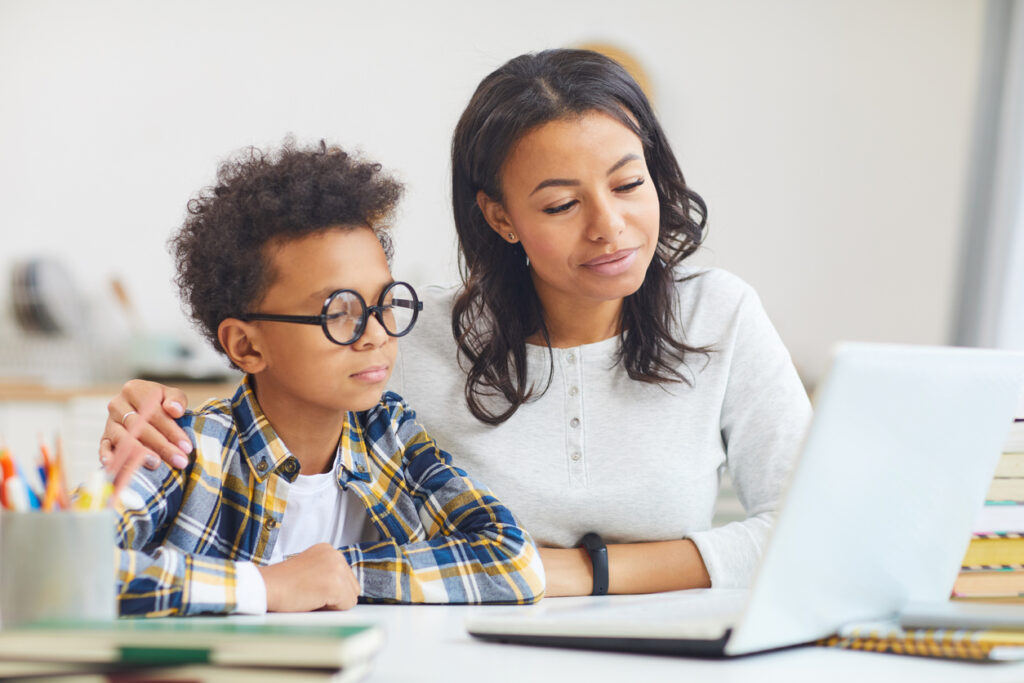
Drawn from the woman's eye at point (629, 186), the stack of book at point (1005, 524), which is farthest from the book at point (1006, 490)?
the woman's eye at point (629, 186)

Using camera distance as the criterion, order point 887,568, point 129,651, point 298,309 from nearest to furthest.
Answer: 1. point 129,651
2. point 887,568
3. point 298,309

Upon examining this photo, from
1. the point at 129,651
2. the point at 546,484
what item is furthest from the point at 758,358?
the point at 129,651

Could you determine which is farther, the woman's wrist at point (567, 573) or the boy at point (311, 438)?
the woman's wrist at point (567, 573)

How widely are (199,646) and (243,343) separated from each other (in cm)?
51

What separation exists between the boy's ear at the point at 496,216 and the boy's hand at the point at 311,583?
1.82 feet

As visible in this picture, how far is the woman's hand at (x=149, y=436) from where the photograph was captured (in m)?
0.96

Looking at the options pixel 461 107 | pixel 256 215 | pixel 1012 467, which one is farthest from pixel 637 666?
→ pixel 461 107

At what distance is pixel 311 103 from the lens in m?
3.59

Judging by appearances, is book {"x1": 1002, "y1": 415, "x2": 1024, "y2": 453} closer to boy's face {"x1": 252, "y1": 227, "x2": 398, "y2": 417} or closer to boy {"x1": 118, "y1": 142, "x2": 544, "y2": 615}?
boy {"x1": 118, "y1": 142, "x2": 544, "y2": 615}

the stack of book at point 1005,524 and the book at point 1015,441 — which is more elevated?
the book at point 1015,441

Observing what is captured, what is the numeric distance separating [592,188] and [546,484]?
1.25ft

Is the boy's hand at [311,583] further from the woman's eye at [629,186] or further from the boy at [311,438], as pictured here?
the woman's eye at [629,186]

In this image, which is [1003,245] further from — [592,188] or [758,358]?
[592,188]

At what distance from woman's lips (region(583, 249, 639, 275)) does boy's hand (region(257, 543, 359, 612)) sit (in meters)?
0.48
